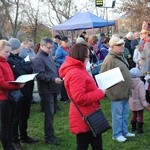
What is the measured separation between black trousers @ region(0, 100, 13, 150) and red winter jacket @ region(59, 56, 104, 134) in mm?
1164

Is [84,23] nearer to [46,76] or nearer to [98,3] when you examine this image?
[98,3]

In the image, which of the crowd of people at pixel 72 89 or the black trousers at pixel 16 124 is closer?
the crowd of people at pixel 72 89

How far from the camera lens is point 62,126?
693 centimetres

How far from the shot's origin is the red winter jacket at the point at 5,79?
4559mm

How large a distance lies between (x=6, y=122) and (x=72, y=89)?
146 centimetres

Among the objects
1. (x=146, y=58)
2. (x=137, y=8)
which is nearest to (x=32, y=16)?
(x=137, y=8)

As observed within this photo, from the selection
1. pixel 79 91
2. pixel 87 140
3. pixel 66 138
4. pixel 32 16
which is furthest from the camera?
pixel 32 16

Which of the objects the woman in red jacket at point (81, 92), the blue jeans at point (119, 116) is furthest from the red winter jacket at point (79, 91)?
the blue jeans at point (119, 116)

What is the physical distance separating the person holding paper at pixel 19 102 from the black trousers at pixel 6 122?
166 millimetres

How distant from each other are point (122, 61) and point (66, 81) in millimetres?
2065

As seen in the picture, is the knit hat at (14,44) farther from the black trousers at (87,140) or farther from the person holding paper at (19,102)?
the black trousers at (87,140)

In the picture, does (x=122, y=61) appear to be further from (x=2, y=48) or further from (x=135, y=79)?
(x=2, y=48)

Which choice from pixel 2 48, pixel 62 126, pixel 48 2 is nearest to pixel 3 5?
pixel 48 2

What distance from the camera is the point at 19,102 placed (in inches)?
203
